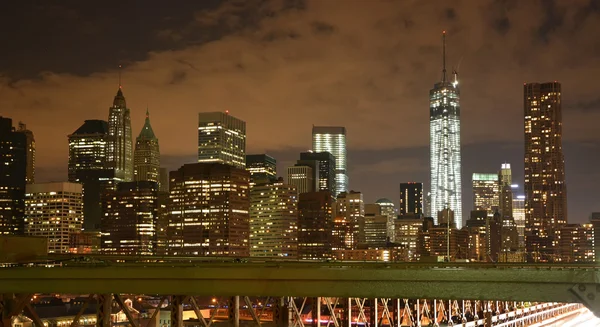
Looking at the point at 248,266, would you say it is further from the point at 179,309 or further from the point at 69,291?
the point at 69,291

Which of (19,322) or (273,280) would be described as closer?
(273,280)

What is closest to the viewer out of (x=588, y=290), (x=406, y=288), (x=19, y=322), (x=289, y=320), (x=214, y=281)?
(x=588, y=290)

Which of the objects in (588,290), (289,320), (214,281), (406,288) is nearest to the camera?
(588,290)

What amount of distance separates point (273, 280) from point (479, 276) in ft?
20.7

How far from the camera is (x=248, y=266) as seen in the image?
25.2 metres

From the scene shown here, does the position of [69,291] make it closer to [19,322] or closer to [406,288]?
[406,288]

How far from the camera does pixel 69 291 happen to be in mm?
26375

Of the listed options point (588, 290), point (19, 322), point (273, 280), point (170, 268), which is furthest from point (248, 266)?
point (19, 322)

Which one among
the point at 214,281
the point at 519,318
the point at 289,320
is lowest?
the point at 519,318

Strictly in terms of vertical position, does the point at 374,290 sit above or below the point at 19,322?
above

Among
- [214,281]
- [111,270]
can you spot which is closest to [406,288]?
[214,281]

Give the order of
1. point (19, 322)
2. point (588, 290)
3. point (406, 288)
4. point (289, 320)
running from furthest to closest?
point (19, 322) → point (289, 320) → point (406, 288) → point (588, 290)

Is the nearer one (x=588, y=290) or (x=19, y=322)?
(x=588, y=290)

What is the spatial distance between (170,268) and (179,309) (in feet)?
5.67
